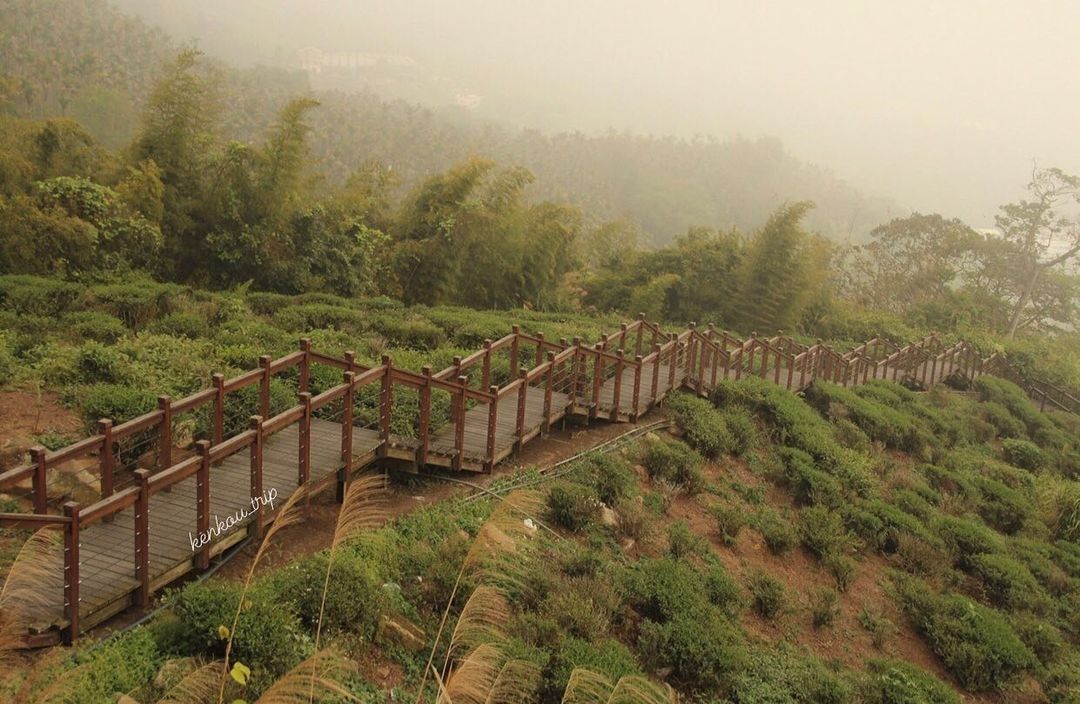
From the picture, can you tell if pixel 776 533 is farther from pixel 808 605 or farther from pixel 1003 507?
pixel 1003 507

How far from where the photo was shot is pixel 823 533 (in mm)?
10250

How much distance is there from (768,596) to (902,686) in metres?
1.42

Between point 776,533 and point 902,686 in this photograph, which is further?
point 776,533

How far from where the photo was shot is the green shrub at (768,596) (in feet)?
27.8

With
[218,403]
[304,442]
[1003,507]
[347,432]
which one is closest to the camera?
[304,442]

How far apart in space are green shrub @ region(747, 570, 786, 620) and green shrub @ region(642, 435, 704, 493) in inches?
77.5

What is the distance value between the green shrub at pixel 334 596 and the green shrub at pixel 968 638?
228 inches

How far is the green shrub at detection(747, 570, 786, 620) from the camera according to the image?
8.48 metres

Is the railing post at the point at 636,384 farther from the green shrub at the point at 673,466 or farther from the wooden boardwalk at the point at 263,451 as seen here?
the green shrub at the point at 673,466

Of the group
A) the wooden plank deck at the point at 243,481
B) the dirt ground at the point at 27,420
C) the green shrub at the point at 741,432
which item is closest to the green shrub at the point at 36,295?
the dirt ground at the point at 27,420

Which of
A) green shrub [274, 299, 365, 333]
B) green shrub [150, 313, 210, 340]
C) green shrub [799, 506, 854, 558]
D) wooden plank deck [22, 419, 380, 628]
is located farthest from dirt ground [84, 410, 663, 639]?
green shrub [150, 313, 210, 340]

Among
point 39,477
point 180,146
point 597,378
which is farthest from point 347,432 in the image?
point 180,146

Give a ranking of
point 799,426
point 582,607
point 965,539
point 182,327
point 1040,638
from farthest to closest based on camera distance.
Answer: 1. point 799,426
2. point 182,327
3. point 965,539
4. point 1040,638
5. point 582,607

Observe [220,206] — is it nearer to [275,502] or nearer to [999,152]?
[275,502]
